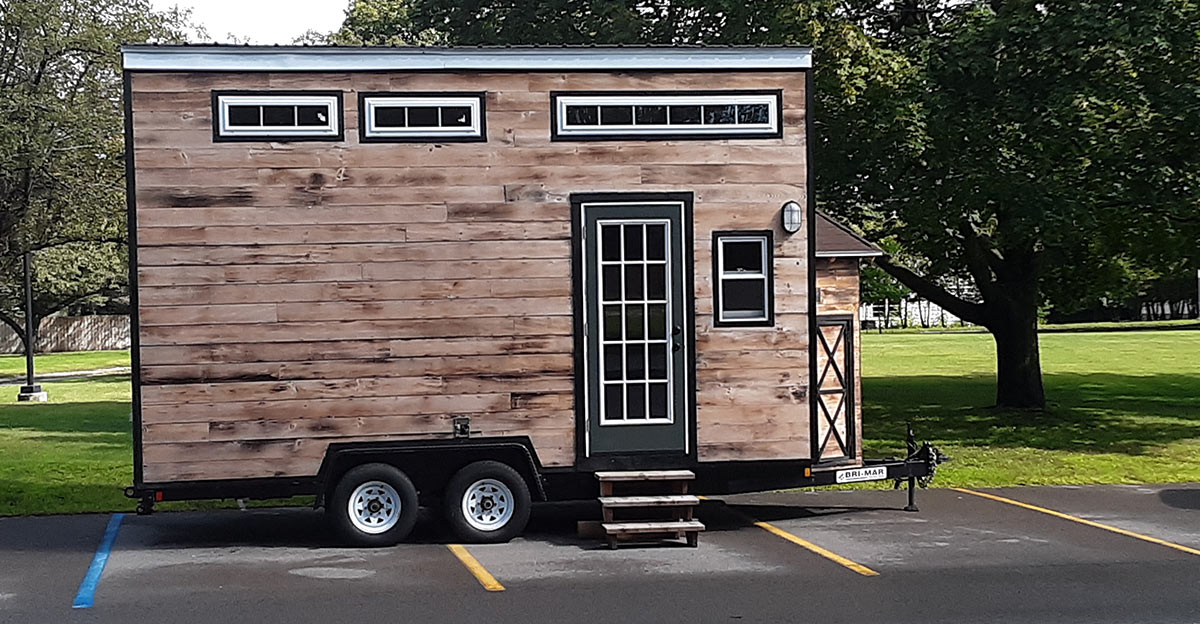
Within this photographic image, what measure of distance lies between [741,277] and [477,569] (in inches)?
141

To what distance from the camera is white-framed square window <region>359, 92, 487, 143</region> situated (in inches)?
482

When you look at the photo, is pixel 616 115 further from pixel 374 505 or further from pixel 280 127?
pixel 374 505

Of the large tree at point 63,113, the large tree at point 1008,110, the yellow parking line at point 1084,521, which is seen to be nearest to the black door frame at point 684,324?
the yellow parking line at point 1084,521

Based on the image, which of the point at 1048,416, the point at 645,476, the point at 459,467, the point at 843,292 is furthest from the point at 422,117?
the point at 1048,416

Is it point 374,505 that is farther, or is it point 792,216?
point 792,216

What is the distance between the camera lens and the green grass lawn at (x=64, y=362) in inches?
1933

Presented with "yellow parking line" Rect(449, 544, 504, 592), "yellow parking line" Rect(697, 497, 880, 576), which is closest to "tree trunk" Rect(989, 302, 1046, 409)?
"yellow parking line" Rect(697, 497, 880, 576)

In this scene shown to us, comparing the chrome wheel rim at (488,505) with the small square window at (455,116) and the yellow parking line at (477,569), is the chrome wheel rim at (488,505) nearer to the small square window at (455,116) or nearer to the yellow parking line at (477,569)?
the yellow parking line at (477,569)

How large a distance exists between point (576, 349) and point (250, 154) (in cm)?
317

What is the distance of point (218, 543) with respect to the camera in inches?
490

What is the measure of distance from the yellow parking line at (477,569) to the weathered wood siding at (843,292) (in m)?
4.00

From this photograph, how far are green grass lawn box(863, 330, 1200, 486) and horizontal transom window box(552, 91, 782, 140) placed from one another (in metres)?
5.87

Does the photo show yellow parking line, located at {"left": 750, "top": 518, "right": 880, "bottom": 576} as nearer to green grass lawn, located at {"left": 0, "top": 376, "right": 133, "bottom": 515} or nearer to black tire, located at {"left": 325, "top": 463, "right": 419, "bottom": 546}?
black tire, located at {"left": 325, "top": 463, "right": 419, "bottom": 546}

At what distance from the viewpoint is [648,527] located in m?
11.9
